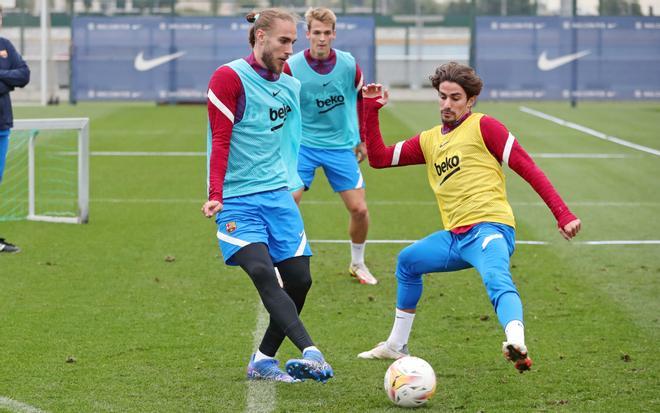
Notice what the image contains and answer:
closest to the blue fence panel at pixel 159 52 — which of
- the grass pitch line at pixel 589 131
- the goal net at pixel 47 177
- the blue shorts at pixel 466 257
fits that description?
the grass pitch line at pixel 589 131

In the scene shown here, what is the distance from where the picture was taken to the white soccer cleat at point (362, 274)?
32.3ft

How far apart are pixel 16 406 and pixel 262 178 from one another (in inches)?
73.0

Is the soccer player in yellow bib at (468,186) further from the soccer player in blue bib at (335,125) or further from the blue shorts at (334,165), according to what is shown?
the blue shorts at (334,165)

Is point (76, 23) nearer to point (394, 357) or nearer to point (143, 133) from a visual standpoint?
point (143, 133)

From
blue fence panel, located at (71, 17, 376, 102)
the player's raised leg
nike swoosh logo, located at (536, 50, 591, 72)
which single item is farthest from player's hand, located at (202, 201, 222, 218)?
nike swoosh logo, located at (536, 50, 591, 72)

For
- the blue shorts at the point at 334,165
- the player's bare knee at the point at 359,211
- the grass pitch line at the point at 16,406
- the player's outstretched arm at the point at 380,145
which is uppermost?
the player's outstretched arm at the point at 380,145

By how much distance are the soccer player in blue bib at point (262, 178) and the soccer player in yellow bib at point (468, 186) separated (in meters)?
0.72

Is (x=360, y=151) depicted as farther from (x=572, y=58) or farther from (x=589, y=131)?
(x=572, y=58)

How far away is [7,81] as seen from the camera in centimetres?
1095

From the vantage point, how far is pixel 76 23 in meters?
32.8

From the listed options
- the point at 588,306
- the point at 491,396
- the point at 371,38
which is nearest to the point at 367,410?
the point at 491,396

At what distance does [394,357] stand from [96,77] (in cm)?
2669

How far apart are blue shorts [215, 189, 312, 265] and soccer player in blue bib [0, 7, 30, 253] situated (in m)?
5.15

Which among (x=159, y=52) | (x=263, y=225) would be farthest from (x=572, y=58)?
(x=263, y=225)
